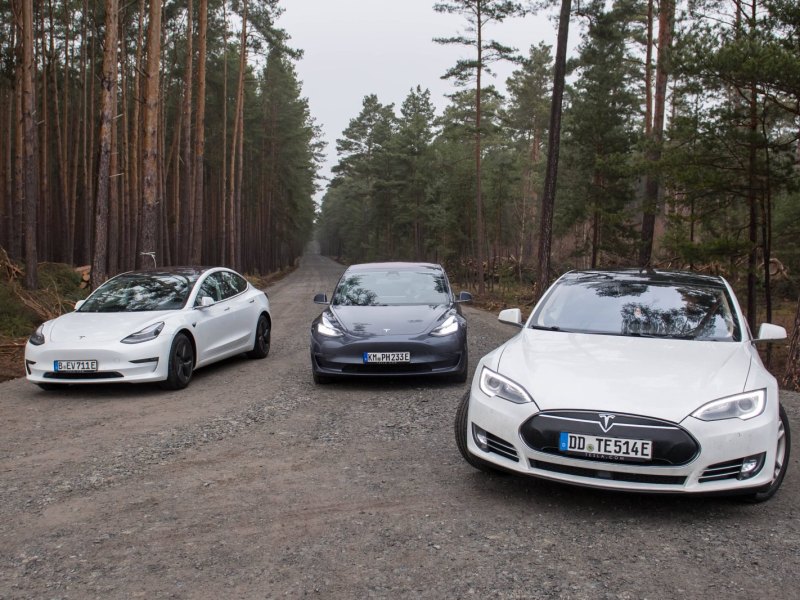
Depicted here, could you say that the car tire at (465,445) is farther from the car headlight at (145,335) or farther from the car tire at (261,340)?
the car tire at (261,340)

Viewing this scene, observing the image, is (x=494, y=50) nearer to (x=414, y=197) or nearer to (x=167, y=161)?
(x=167, y=161)

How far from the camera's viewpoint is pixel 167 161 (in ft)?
114

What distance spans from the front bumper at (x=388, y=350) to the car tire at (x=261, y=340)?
2939 mm

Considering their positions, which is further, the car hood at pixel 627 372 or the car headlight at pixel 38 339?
the car headlight at pixel 38 339

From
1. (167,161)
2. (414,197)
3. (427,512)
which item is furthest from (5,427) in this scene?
(414,197)

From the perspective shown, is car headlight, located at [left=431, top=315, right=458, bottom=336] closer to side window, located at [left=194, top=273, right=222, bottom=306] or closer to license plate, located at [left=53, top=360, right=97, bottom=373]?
side window, located at [left=194, top=273, right=222, bottom=306]

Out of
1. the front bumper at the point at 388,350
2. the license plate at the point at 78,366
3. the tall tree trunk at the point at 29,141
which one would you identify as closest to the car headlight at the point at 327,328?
the front bumper at the point at 388,350

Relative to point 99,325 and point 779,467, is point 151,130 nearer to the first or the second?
point 99,325

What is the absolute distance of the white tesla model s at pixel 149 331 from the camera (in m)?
7.83

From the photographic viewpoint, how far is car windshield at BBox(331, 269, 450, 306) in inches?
362

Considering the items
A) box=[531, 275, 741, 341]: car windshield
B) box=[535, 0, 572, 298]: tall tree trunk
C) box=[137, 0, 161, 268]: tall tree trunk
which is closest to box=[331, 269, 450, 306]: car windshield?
box=[531, 275, 741, 341]: car windshield

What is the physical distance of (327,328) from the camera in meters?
8.34

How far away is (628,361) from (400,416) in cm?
294

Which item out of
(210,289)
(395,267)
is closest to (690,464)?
(395,267)
